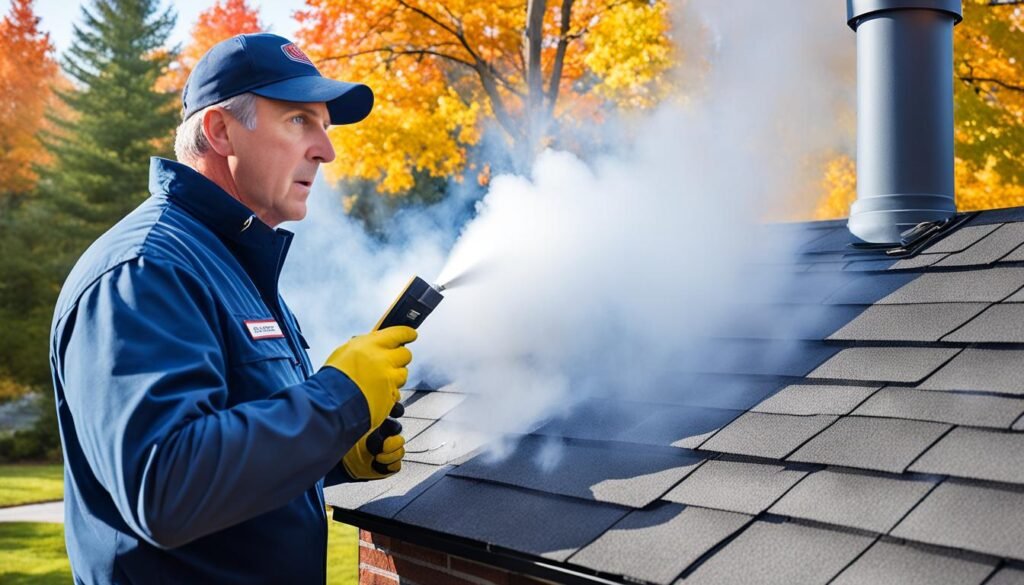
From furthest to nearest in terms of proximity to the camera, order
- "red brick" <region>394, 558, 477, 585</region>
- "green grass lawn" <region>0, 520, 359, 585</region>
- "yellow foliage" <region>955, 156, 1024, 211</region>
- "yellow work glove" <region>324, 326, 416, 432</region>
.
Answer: "yellow foliage" <region>955, 156, 1024, 211</region>
"green grass lawn" <region>0, 520, 359, 585</region>
"red brick" <region>394, 558, 477, 585</region>
"yellow work glove" <region>324, 326, 416, 432</region>

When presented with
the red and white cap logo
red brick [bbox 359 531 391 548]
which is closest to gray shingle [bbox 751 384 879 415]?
red brick [bbox 359 531 391 548]

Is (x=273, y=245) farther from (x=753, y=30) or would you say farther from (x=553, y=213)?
(x=753, y=30)

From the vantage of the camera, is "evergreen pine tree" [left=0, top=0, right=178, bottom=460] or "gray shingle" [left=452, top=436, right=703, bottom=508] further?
"evergreen pine tree" [left=0, top=0, right=178, bottom=460]

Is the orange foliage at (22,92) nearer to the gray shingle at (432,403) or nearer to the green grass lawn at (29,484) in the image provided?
the green grass lawn at (29,484)

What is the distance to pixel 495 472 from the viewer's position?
10.5 feet

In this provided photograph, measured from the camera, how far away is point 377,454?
3084 mm

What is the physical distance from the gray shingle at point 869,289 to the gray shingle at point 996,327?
48cm

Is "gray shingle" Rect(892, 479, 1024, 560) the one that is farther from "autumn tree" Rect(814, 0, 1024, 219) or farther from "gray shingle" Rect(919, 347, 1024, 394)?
"autumn tree" Rect(814, 0, 1024, 219)

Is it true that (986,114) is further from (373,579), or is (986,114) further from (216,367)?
(216,367)

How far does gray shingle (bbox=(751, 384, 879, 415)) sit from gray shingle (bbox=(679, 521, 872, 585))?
585mm

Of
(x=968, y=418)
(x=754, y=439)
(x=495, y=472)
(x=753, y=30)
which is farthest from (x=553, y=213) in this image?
(x=753, y=30)

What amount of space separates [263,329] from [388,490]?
1.24 meters

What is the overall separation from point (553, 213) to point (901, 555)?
103 inches

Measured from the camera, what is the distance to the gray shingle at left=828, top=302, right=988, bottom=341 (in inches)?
120
